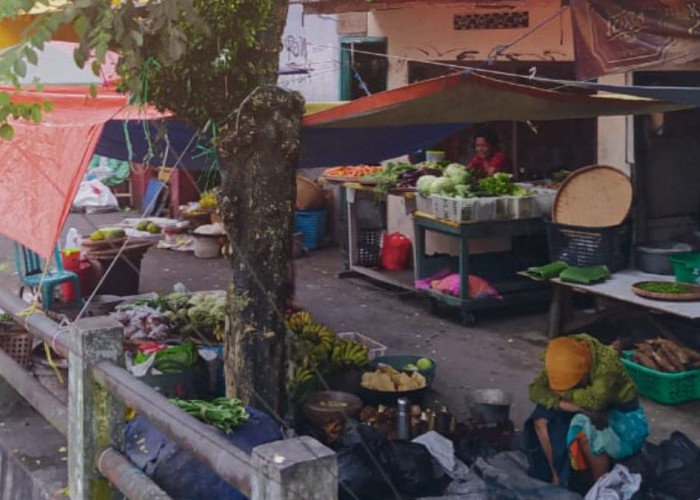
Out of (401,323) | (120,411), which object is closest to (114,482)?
(120,411)

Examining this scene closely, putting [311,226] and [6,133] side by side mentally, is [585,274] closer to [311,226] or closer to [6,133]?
[6,133]

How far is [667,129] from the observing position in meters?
8.95

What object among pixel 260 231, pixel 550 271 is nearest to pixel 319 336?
pixel 260 231

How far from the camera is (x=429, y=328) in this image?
9.82m

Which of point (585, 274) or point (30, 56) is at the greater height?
point (30, 56)

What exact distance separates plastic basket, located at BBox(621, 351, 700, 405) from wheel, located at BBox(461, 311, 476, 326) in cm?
241

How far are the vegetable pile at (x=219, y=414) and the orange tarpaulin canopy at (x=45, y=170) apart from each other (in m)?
1.26

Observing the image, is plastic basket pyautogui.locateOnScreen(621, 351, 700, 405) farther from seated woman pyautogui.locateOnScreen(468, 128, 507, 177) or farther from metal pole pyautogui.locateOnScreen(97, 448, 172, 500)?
metal pole pyautogui.locateOnScreen(97, 448, 172, 500)

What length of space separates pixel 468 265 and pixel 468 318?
21.8 inches

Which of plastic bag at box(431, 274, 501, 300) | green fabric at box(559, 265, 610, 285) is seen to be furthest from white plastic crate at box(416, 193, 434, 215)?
green fabric at box(559, 265, 610, 285)

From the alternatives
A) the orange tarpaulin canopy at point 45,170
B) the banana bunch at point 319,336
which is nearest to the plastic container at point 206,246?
the banana bunch at point 319,336

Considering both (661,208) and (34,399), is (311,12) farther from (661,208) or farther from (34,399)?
(34,399)

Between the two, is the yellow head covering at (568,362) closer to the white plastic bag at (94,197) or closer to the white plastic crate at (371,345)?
the white plastic crate at (371,345)

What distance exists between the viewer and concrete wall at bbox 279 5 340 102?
13.4m
